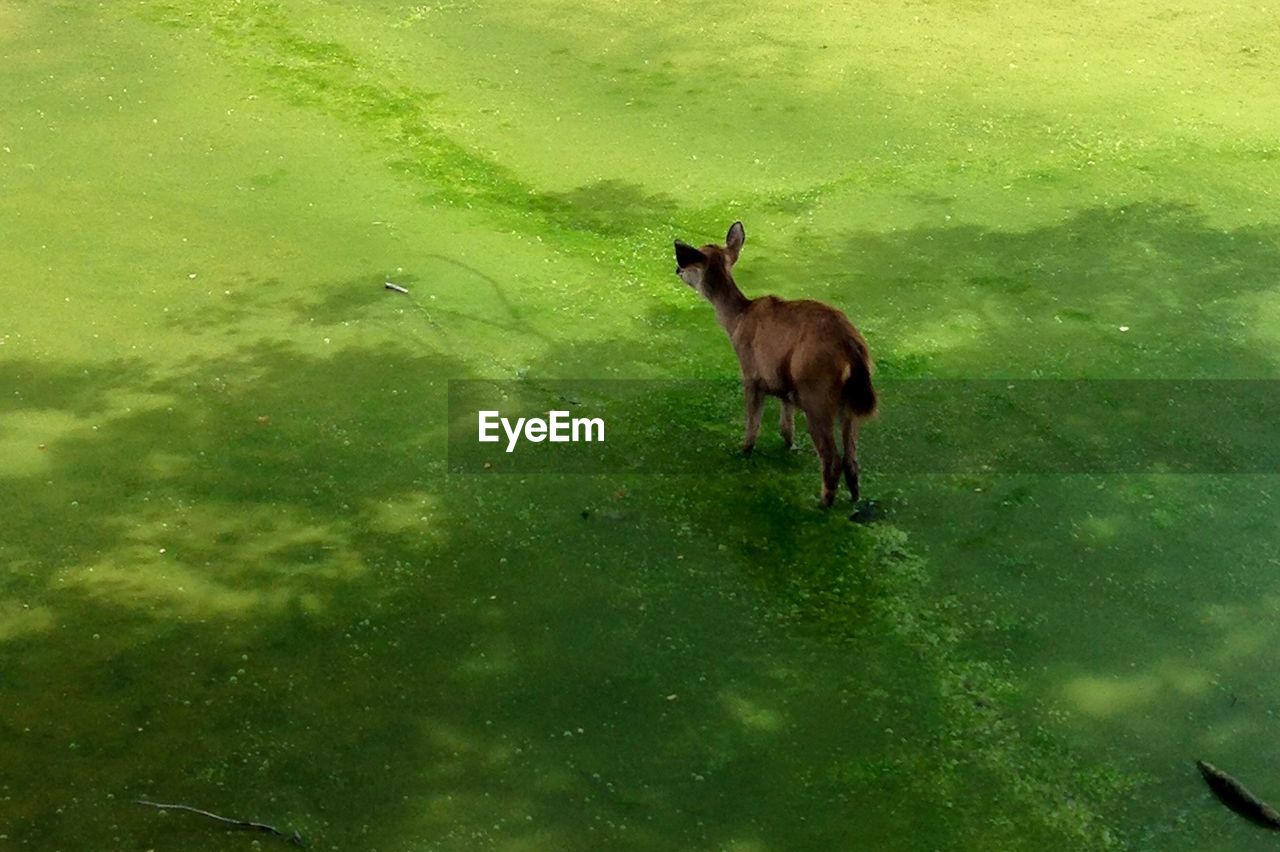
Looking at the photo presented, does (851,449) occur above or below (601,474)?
above

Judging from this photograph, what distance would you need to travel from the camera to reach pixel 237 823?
366 centimetres

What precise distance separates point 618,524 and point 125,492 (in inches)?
56.8

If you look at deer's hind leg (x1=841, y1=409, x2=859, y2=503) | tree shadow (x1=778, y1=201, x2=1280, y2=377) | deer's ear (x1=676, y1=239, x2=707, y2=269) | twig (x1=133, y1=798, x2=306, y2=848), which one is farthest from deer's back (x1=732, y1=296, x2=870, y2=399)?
twig (x1=133, y1=798, x2=306, y2=848)

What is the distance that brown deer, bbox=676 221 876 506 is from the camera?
461cm

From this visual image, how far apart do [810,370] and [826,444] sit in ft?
0.70

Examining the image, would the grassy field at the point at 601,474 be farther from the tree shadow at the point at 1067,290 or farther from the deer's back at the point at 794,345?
the deer's back at the point at 794,345

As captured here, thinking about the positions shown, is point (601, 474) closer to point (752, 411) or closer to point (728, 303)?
point (752, 411)

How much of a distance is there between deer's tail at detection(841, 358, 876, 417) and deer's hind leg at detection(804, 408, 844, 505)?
0.08 meters

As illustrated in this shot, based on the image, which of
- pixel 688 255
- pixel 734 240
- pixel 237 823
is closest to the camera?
pixel 237 823

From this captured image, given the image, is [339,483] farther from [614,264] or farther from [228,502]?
[614,264]

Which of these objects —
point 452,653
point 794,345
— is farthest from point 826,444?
point 452,653

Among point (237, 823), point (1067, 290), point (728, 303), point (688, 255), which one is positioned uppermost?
point (688, 255)

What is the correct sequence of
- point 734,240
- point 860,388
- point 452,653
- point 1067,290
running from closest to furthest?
point 452,653 → point 860,388 → point 734,240 → point 1067,290

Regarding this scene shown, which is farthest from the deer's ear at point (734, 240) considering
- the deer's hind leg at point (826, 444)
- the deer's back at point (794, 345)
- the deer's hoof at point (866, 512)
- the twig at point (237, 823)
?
the twig at point (237, 823)
